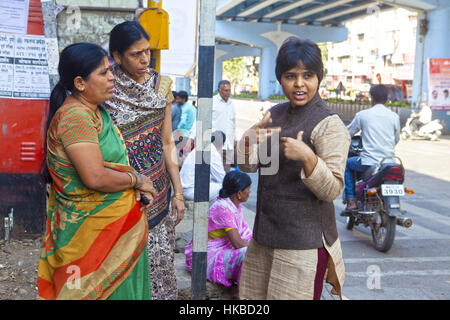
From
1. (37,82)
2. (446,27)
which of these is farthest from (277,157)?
(446,27)

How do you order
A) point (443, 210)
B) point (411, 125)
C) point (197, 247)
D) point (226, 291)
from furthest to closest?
point (411, 125) → point (443, 210) → point (226, 291) → point (197, 247)

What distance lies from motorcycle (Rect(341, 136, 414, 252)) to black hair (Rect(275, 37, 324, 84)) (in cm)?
336

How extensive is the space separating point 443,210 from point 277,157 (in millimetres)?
5603

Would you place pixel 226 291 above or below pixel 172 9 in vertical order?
below

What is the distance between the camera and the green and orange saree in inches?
87.3

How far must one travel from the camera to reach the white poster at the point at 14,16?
443cm

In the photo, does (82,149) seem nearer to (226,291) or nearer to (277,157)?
(277,157)

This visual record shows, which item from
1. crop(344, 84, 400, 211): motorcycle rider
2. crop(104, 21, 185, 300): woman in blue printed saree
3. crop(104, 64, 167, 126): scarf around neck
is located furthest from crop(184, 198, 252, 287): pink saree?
crop(344, 84, 400, 211): motorcycle rider

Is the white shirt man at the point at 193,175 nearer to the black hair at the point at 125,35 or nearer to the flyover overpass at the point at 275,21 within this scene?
the black hair at the point at 125,35

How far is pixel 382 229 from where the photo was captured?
5.50m

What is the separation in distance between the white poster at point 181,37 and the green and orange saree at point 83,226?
13.3 feet

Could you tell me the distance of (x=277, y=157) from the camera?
2318 millimetres

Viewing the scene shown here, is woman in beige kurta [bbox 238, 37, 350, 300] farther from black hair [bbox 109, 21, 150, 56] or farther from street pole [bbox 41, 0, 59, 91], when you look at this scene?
street pole [bbox 41, 0, 59, 91]

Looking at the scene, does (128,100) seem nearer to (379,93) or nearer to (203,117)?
(203,117)
